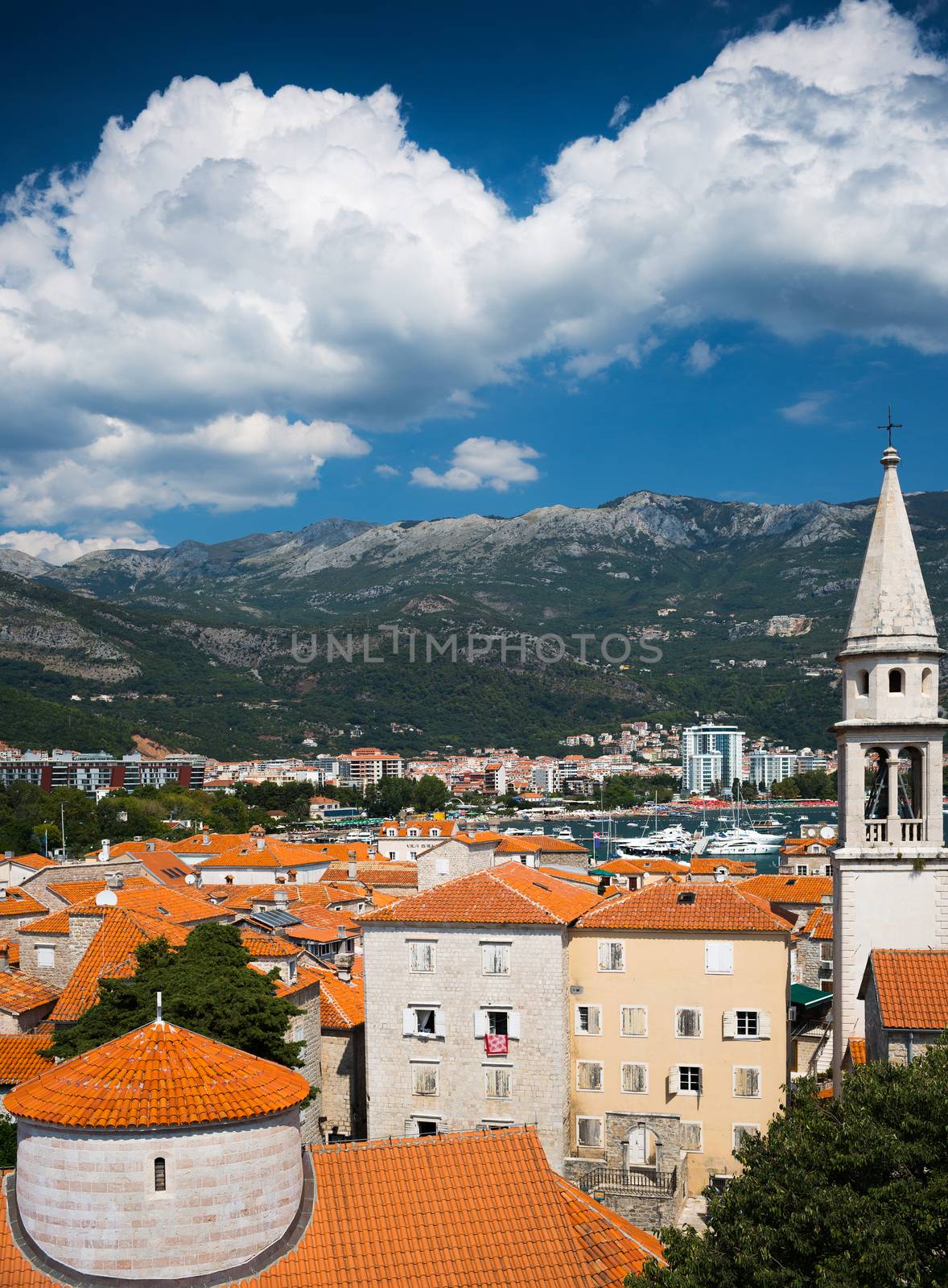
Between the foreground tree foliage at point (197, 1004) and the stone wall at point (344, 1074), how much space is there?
5.64 meters

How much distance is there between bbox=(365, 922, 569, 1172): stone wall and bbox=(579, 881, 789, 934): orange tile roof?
5.73ft

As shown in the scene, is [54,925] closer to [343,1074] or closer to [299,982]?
[299,982]

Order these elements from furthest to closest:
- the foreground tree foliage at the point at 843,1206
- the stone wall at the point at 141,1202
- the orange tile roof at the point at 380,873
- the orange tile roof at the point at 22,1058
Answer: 1. the orange tile roof at the point at 380,873
2. the orange tile roof at the point at 22,1058
3. the stone wall at the point at 141,1202
4. the foreground tree foliage at the point at 843,1206

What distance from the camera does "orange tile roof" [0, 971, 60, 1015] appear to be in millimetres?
30078

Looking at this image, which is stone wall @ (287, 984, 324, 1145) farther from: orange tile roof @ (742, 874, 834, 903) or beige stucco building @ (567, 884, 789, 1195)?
orange tile roof @ (742, 874, 834, 903)

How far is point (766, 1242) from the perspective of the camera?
13.0 metres

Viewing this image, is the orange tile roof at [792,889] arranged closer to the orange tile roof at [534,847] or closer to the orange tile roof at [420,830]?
the orange tile roof at [534,847]

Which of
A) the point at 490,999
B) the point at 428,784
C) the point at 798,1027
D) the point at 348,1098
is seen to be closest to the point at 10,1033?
the point at 348,1098

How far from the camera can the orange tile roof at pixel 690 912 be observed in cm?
2831

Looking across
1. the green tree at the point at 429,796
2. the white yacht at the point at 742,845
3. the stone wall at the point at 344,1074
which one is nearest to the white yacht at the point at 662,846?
the white yacht at the point at 742,845

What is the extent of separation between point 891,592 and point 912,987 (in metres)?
8.84

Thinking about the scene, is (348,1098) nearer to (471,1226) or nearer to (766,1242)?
(471,1226)

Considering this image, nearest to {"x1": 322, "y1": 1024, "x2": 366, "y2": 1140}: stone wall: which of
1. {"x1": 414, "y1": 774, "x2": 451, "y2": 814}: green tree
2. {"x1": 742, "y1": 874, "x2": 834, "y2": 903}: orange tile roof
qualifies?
{"x1": 742, "y1": 874, "x2": 834, "y2": 903}: orange tile roof

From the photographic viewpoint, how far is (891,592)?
24.6 m
